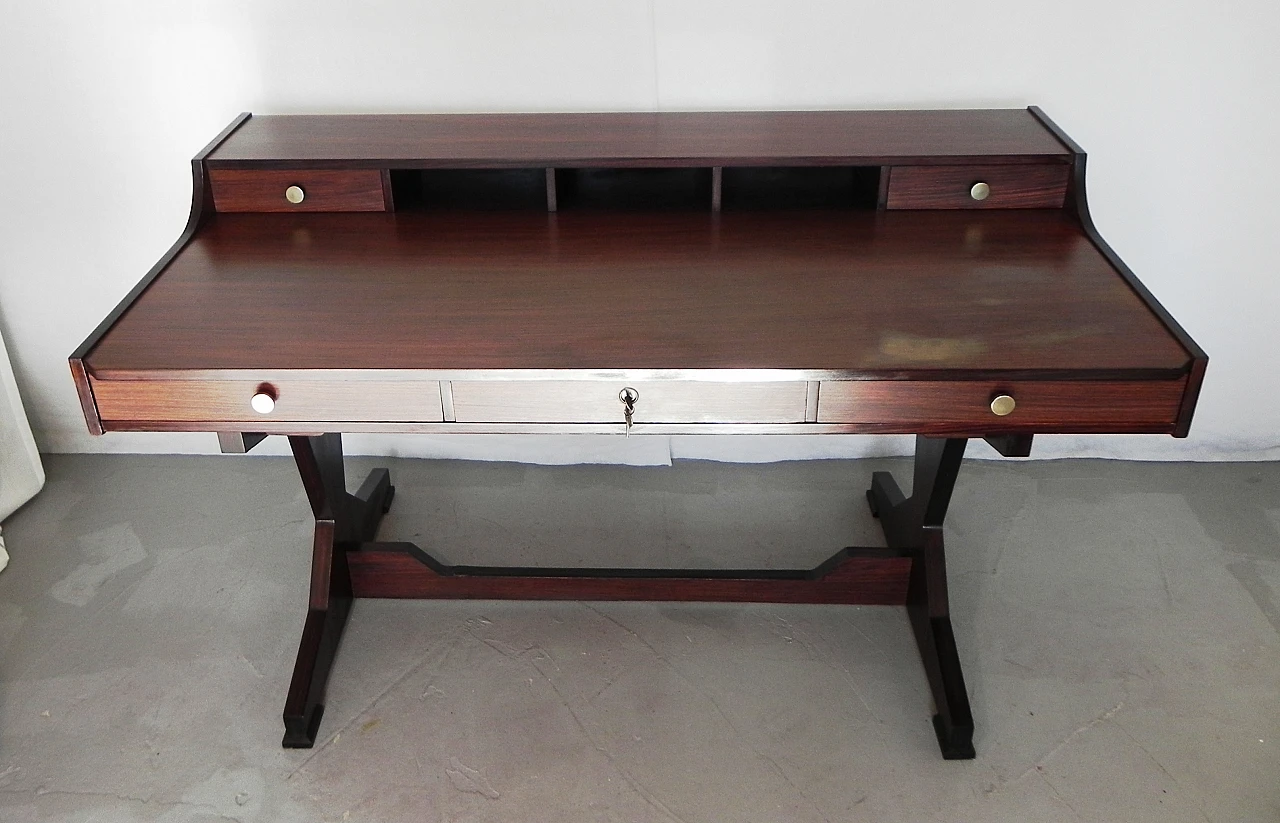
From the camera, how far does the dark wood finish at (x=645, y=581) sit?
7.15 feet

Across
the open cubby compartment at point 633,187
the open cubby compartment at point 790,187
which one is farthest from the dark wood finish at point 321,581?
the open cubby compartment at point 790,187

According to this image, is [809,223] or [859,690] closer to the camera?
[809,223]

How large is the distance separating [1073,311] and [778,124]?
76 cm

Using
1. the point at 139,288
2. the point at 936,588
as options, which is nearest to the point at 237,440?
the point at 139,288

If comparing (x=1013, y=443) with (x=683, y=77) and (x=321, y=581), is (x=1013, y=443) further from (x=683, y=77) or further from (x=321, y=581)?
(x=321, y=581)

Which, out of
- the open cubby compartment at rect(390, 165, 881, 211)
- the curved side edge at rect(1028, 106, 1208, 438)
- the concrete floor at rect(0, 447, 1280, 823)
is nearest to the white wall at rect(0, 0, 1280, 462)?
the curved side edge at rect(1028, 106, 1208, 438)

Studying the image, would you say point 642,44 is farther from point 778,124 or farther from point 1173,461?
point 1173,461

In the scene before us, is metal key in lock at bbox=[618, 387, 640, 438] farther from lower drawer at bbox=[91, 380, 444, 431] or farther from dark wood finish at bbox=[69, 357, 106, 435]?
dark wood finish at bbox=[69, 357, 106, 435]

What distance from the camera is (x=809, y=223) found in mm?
1857

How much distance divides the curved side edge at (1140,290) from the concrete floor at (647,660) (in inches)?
27.2

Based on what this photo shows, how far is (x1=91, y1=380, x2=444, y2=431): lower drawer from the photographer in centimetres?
147

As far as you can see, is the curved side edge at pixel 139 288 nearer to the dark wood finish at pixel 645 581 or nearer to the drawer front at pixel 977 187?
the dark wood finish at pixel 645 581

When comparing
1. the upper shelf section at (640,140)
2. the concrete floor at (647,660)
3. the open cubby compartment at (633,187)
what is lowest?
the concrete floor at (647,660)

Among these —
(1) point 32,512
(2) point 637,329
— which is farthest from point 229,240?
(1) point 32,512
